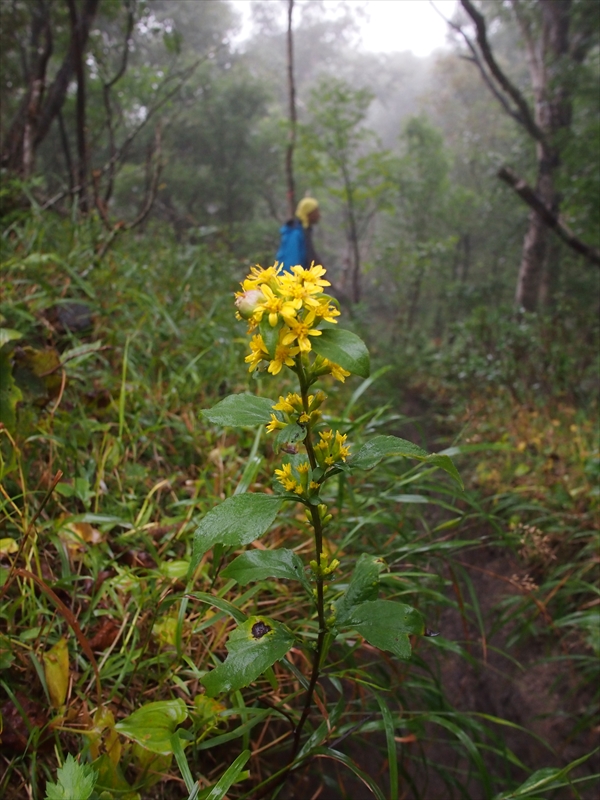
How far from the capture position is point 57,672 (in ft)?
3.01

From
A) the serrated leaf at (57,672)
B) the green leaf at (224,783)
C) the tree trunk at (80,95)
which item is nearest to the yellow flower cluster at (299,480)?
the green leaf at (224,783)

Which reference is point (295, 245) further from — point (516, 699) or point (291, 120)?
point (516, 699)

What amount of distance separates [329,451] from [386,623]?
0.26 metres

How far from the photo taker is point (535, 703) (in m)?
1.77

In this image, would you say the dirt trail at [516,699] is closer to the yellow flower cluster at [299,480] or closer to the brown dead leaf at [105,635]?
the brown dead leaf at [105,635]

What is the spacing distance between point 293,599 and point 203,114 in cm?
1356

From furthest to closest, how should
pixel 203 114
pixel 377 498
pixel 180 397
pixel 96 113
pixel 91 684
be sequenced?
pixel 203 114 < pixel 96 113 < pixel 180 397 < pixel 377 498 < pixel 91 684

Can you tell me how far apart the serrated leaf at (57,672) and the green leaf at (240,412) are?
625 mm

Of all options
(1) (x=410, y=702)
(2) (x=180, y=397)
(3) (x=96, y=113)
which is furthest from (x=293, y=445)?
(3) (x=96, y=113)

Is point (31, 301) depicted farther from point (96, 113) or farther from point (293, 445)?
point (96, 113)

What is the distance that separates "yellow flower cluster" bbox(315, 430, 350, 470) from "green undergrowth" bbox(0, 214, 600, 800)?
322 mm

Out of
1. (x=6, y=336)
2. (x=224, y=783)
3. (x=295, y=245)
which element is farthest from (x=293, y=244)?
(x=224, y=783)

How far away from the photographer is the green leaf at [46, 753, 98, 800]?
0.63 meters

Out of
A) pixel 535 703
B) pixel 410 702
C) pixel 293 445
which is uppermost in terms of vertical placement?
pixel 293 445
